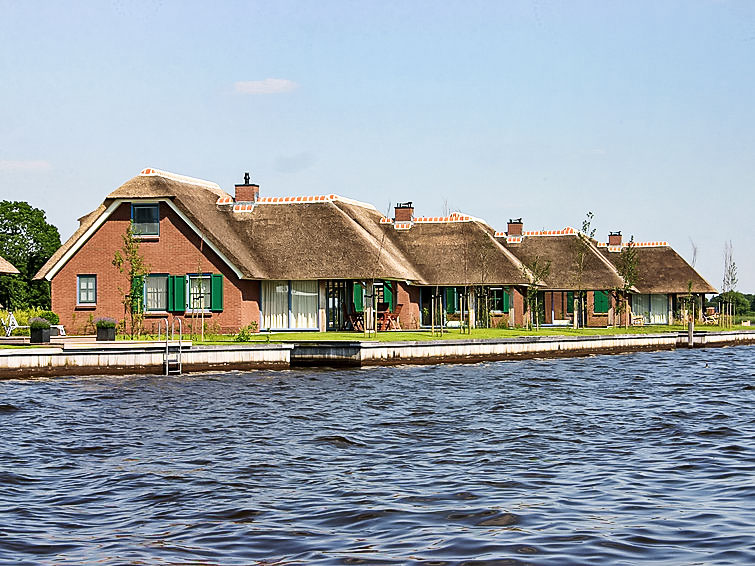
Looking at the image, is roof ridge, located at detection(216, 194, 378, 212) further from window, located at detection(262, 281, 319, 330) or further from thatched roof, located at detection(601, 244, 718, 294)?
thatched roof, located at detection(601, 244, 718, 294)

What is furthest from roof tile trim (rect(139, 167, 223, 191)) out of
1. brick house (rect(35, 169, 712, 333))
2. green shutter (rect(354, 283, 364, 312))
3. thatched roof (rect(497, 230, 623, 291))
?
thatched roof (rect(497, 230, 623, 291))

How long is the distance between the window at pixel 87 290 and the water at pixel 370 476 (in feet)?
44.0

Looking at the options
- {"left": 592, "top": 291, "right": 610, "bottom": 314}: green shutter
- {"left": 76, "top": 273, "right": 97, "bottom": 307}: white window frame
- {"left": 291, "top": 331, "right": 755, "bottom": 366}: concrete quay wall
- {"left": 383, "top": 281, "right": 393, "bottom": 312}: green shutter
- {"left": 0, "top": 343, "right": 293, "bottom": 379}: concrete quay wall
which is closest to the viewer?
{"left": 0, "top": 343, "right": 293, "bottom": 379}: concrete quay wall

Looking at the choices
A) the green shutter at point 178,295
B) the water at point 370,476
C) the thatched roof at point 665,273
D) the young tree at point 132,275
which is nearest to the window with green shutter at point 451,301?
the green shutter at point 178,295

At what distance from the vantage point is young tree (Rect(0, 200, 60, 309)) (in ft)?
169

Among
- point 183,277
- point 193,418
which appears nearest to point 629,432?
point 193,418

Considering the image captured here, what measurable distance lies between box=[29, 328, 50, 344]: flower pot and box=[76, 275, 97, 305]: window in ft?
28.1

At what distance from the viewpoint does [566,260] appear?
188ft

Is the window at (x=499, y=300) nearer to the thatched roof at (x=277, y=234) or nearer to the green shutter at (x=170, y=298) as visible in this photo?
the thatched roof at (x=277, y=234)

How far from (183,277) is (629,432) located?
23232mm

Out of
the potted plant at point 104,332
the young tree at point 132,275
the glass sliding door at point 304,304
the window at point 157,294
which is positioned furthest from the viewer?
the glass sliding door at point 304,304

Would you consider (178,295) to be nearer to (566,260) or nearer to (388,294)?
(388,294)

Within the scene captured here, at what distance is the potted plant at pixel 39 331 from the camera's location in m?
28.6

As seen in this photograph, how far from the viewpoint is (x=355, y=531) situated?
10125 millimetres
